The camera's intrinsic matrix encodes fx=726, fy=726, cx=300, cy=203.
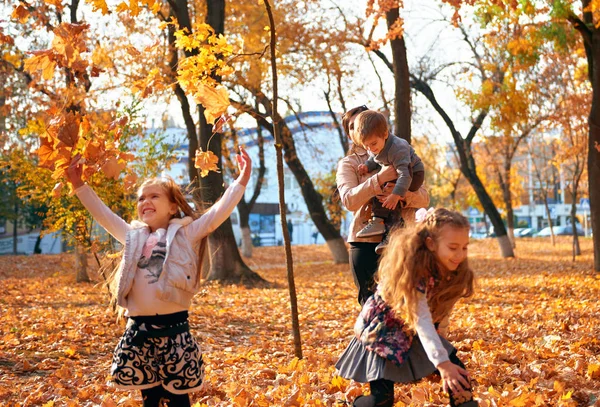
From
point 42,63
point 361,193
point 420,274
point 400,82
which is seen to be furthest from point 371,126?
point 400,82

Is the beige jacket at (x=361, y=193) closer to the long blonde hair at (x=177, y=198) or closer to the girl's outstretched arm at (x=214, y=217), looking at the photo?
the girl's outstretched arm at (x=214, y=217)

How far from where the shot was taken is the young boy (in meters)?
4.29

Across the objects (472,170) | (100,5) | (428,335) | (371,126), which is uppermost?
(472,170)

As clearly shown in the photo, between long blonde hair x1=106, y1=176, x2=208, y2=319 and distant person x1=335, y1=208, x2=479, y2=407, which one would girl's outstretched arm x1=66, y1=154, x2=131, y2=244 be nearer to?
long blonde hair x1=106, y1=176, x2=208, y2=319

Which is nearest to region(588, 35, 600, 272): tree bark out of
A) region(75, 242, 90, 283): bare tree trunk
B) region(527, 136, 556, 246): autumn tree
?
region(75, 242, 90, 283): bare tree trunk

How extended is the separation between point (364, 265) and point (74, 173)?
180cm

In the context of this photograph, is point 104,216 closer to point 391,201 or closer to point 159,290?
point 159,290

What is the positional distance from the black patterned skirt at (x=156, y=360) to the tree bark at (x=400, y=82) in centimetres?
1000

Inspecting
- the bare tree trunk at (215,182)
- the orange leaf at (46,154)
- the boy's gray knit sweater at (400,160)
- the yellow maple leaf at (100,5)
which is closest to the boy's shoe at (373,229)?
the boy's gray knit sweater at (400,160)

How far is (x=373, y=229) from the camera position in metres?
4.48

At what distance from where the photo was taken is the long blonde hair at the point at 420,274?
125 inches

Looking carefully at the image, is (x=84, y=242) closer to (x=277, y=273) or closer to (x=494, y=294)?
(x=494, y=294)

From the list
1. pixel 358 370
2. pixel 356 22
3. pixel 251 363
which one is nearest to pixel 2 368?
pixel 251 363

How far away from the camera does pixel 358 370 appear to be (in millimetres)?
3350
